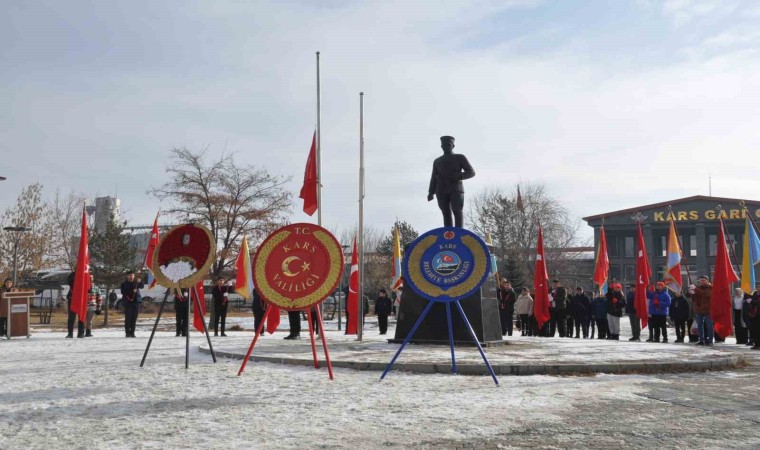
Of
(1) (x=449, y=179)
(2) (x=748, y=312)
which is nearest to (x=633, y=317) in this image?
(2) (x=748, y=312)

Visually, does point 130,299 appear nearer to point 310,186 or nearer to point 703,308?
point 310,186

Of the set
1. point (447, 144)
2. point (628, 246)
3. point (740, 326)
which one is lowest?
point (740, 326)

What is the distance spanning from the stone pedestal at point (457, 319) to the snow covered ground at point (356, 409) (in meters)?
3.92

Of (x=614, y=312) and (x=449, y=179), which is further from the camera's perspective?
(x=614, y=312)

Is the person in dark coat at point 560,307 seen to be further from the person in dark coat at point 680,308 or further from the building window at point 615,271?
the building window at point 615,271

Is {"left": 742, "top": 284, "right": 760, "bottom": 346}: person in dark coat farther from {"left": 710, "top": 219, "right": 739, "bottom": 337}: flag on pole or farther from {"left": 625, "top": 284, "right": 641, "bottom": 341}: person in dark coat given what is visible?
{"left": 625, "top": 284, "right": 641, "bottom": 341}: person in dark coat

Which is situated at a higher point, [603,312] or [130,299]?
[130,299]

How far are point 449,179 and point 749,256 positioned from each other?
9.22 m

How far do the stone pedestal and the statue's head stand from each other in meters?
2.79

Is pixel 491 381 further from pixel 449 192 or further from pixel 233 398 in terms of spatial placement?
pixel 449 192

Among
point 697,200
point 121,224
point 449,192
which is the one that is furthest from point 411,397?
point 697,200

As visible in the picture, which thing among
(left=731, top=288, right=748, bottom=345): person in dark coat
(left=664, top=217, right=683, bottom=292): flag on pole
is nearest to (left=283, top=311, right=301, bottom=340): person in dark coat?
(left=664, top=217, right=683, bottom=292): flag on pole

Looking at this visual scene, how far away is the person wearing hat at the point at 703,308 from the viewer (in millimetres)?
16891

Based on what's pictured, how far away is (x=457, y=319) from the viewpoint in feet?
45.6
